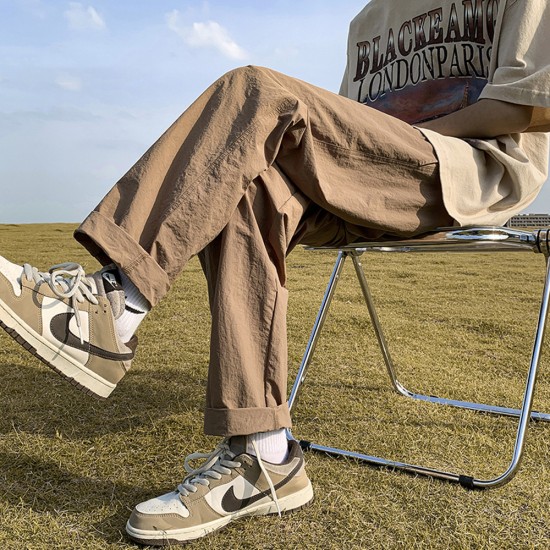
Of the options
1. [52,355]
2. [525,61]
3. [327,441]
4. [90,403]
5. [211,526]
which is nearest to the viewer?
[52,355]

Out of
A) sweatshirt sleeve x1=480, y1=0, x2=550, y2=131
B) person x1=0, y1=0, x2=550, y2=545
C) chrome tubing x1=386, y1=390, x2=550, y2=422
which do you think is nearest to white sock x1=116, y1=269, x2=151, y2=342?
person x1=0, y1=0, x2=550, y2=545

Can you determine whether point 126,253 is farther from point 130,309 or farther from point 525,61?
point 525,61

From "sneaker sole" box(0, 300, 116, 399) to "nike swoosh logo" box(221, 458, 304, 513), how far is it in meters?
0.33

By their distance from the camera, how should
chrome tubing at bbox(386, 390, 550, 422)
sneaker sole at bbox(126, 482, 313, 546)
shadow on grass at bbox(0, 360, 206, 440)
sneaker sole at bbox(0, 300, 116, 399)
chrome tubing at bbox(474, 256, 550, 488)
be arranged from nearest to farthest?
1. sneaker sole at bbox(0, 300, 116, 399)
2. sneaker sole at bbox(126, 482, 313, 546)
3. chrome tubing at bbox(474, 256, 550, 488)
4. shadow on grass at bbox(0, 360, 206, 440)
5. chrome tubing at bbox(386, 390, 550, 422)

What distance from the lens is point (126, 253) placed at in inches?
43.8

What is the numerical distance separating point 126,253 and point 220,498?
530mm

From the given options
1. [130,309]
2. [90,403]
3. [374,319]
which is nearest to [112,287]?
[130,309]

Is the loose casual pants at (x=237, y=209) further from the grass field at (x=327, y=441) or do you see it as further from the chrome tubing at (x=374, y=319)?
the chrome tubing at (x=374, y=319)

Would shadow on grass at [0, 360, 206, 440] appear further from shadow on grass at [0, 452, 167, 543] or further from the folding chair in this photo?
the folding chair

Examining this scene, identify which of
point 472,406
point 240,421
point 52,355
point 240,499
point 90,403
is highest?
point 52,355

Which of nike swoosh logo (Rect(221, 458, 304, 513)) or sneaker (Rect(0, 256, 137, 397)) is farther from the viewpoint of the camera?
nike swoosh logo (Rect(221, 458, 304, 513))

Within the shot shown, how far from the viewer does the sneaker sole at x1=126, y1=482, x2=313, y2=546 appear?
119 centimetres

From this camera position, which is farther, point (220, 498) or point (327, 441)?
point (327, 441)

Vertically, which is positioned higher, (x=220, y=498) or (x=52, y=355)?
(x=52, y=355)
